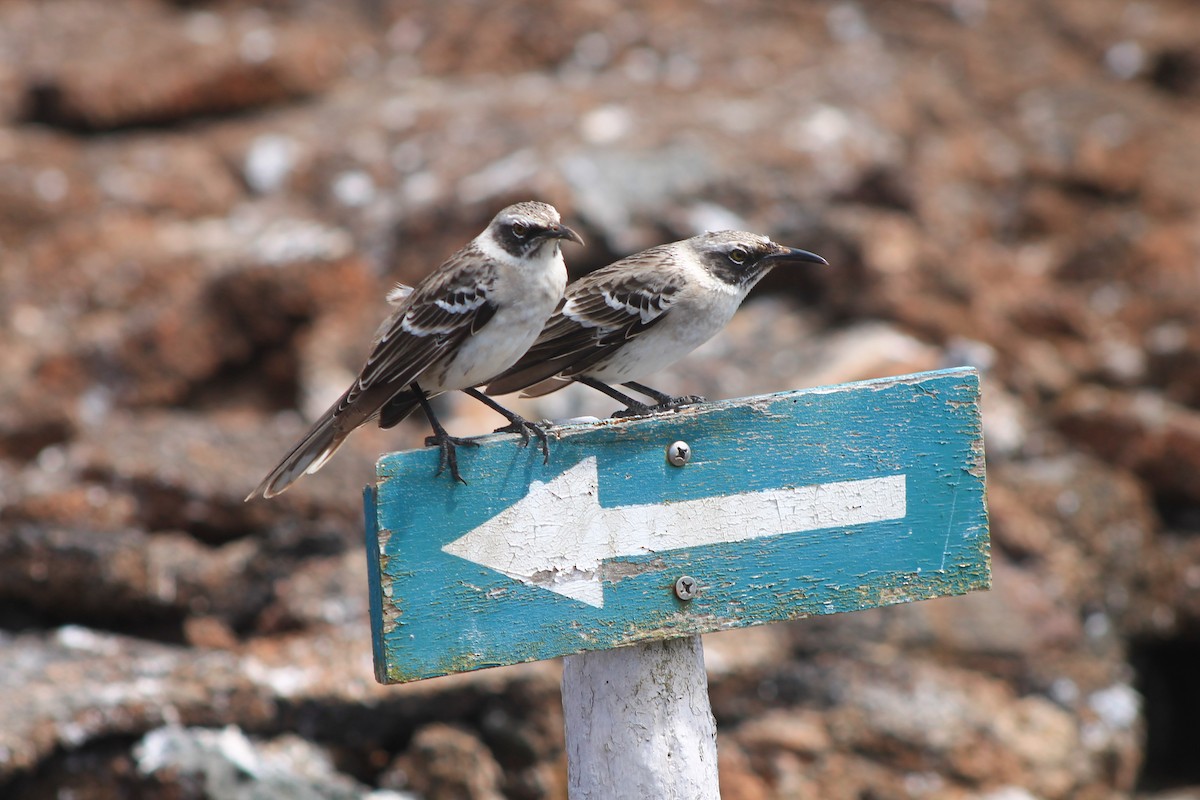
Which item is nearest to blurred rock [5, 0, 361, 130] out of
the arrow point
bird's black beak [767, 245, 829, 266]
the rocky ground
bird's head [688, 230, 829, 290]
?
the rocky ground

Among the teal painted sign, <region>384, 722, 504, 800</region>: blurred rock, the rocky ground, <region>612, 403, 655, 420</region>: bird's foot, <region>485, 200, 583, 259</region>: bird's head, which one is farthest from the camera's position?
the rocky ground

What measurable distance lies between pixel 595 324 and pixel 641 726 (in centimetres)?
138

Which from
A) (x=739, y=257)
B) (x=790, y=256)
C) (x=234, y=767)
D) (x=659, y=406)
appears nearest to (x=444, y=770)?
(x=234, y=767)

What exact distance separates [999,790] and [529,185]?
15.7ft

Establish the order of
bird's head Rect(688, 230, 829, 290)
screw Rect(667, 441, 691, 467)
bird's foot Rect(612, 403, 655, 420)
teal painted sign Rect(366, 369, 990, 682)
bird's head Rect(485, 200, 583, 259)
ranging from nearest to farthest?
teal painted sign Rect(366, 369, 990, 682) < screw Rect(667, 441, 691, 467) < bird's foot Rect(612, 403, 655, 420) < bird's head Rect(485, 200, 583, 259) < bird's head Rect(688, 230, 829, 290)

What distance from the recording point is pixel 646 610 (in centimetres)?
318

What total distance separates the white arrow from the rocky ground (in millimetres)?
2454

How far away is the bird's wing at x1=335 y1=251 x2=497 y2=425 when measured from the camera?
3.75 meters

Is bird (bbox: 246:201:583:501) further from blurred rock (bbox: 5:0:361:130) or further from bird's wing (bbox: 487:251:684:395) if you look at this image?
blurred rock (bbox: 5:0:361:130)

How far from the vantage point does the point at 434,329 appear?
149 inches

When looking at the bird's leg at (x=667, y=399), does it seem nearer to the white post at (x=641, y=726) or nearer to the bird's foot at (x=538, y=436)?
the bird's foot at (x=538, y=436)

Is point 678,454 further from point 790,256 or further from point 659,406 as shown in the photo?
point 790,256

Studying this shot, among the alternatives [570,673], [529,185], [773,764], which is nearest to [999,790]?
[773,764]

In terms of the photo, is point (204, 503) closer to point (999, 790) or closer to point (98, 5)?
point (999, 790)
